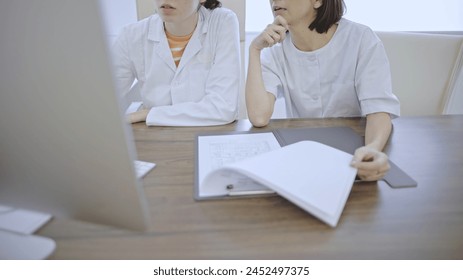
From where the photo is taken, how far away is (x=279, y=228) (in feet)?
1.70

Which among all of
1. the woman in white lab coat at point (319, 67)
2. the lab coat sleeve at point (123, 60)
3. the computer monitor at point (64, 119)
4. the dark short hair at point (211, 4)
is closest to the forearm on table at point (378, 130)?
the woman in white lab coat at point (319, 67)

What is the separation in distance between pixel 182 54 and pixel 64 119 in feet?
2.88

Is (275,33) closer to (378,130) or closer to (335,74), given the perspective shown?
(335,74)

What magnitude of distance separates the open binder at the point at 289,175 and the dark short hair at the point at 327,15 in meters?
0.45

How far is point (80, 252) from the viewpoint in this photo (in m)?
0.48

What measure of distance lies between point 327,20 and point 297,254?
794mm

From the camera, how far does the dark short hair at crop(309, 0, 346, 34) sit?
1.03 meters

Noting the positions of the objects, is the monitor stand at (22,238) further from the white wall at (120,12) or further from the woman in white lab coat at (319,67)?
the white wall at (120,12)

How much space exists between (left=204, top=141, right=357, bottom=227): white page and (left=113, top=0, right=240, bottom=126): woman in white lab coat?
0.49 meters

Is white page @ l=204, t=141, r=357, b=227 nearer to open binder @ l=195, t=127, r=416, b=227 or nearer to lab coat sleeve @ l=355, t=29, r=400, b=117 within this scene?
open binder @ l=195, t=127, r=416, b=227

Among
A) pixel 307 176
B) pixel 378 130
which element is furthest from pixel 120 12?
pixel 307 176

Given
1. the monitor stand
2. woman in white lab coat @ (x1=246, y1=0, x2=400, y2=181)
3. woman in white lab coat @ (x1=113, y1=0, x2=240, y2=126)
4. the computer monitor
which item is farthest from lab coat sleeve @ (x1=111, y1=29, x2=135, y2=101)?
the computer monitor

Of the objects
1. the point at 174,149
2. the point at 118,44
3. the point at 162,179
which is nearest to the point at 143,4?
the point at 118,44

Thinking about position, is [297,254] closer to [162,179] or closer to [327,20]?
[162,179]
